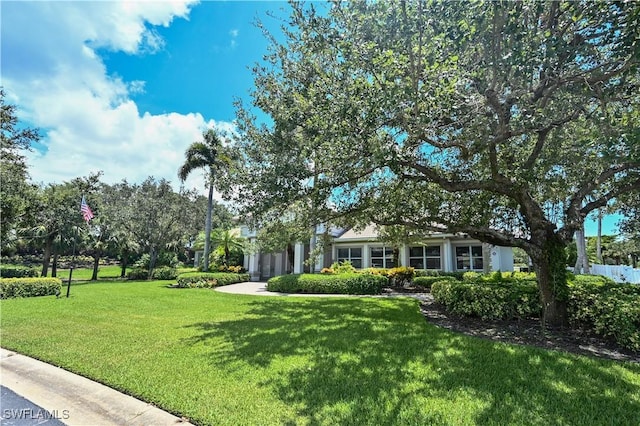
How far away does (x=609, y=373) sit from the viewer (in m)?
4.59

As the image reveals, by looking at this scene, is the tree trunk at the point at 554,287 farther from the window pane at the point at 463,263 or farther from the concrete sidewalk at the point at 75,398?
the window pane at the point at 463,263

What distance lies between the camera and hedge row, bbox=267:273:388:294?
15828 mm

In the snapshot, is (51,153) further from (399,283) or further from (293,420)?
(399,283)

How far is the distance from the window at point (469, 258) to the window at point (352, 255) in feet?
21.5

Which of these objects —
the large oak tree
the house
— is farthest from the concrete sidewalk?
the house

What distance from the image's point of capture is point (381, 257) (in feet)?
76.4

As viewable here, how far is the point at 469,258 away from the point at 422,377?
18.5 m

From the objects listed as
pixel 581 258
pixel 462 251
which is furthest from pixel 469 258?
pixel 581 258

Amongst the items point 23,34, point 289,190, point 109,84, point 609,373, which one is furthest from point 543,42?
point 109,84

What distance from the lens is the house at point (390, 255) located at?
20328 mm

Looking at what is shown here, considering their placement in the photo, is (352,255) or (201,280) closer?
(201,280)

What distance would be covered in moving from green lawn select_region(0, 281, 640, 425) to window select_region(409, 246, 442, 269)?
1421 cm

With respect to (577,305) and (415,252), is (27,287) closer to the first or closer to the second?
(577,305)

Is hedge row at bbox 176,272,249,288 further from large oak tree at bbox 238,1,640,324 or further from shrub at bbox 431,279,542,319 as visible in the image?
shrub at bbox 431,279,542,319
